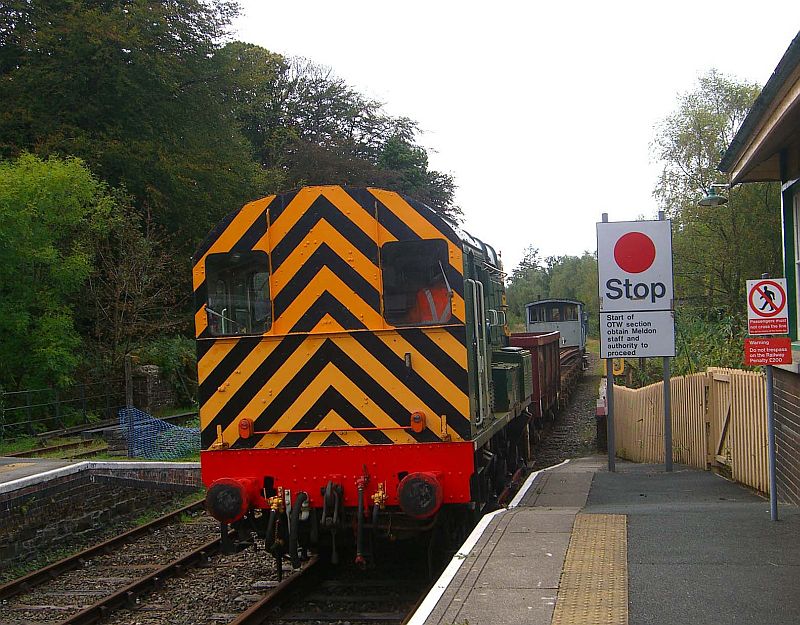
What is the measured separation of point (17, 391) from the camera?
2134 cm

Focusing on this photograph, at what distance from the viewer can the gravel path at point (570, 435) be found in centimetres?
1678

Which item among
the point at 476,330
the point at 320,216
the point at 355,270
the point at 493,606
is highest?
the point at 320,216

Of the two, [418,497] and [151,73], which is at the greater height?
[151,73]

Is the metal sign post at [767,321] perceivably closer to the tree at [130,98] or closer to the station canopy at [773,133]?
the station canopy at [773,133]

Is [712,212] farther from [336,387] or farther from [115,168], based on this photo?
[336,387]

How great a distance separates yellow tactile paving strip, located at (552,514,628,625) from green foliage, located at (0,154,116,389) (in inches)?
635

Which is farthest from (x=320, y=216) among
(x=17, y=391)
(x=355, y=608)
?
(x=17, y=391)

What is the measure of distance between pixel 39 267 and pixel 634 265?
15.1 meters

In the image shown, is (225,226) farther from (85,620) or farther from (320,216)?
A: (85,620)

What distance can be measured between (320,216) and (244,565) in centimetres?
400

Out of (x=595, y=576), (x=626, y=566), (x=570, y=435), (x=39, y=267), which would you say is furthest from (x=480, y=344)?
(x=39, y=267)

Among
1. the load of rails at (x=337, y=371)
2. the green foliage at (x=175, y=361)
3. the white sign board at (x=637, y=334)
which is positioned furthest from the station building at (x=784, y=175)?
the green foliage at (x=175, y=361)

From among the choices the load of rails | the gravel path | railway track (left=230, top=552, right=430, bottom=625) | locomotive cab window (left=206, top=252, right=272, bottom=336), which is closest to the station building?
the load of rails

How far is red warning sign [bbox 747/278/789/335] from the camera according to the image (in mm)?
7156
